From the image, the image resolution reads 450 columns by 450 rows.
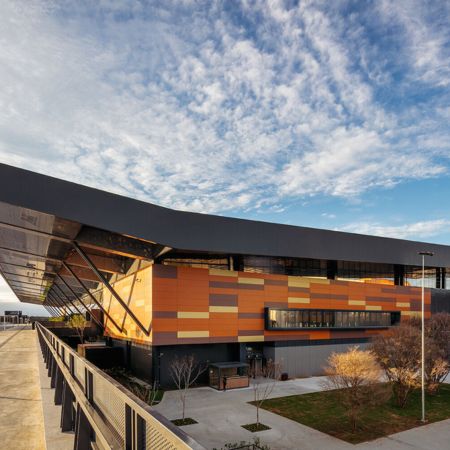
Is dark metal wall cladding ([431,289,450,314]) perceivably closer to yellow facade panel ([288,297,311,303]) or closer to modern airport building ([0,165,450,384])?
modern airport building ([0,165,450,384])

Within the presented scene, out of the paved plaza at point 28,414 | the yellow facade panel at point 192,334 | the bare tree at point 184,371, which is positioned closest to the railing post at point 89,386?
the paved plaza at point 28,414

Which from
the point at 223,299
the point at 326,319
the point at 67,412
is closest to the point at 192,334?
the point at 223,299

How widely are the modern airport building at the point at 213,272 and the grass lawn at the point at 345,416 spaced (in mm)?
7256

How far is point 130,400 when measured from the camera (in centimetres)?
432

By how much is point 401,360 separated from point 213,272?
46.0 feet

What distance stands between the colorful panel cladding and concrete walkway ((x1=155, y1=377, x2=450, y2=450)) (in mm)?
5108

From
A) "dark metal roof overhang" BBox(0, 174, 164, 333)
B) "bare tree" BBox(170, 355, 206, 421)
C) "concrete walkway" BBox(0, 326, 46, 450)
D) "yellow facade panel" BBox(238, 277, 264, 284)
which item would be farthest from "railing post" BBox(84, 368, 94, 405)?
"yellow facade panel" BBox(238, 277, 264, 284)

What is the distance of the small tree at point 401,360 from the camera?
2477 cm

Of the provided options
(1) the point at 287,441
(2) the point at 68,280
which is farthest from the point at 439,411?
(2) the point at 68,280

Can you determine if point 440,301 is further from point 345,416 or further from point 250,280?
point 345,416

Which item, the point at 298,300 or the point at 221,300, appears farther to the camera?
the point at 298,300

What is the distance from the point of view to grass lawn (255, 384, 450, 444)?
65.4ft

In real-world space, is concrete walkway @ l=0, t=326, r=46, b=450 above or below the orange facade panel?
below

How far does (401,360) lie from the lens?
82.9 ft
